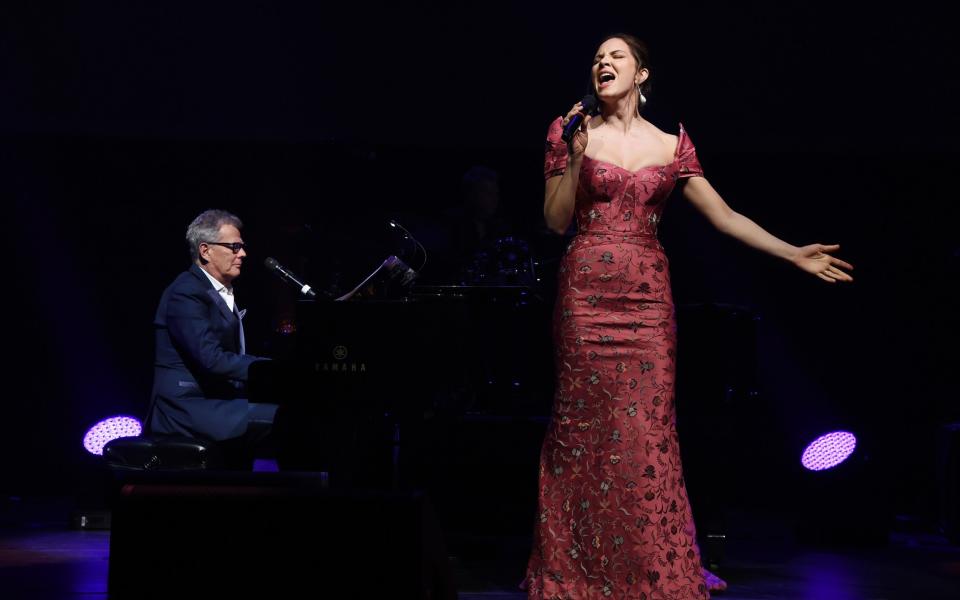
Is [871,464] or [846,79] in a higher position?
[846,79]

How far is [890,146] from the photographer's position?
19.6 feet

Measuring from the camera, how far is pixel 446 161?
242 inches

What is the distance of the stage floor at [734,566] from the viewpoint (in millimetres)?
3879

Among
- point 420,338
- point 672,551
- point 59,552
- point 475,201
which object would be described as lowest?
point 59,552

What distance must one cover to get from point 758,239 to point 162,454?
8.56 feet

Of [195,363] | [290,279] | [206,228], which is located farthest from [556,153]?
[206,228]

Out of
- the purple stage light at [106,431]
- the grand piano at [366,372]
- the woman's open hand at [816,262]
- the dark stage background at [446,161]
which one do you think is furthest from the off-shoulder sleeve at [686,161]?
the purple stage light at [106,431]

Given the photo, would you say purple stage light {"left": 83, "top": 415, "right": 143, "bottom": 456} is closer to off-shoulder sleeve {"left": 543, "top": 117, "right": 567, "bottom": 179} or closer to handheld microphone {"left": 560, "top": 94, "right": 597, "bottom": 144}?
off-shoulder sleeve {"left": 543, "top": 117, "right": 567, "bottom": 179}

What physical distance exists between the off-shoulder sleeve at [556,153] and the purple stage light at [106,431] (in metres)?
3.74

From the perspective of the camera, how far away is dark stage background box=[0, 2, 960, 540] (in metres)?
5.82

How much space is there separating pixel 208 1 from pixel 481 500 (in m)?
2.98

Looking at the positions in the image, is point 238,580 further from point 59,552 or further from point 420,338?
point 59,552

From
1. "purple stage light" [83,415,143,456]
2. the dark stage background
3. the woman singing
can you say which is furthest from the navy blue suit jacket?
the woman singing

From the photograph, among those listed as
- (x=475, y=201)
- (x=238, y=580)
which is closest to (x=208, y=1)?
(x=475, y=201)
